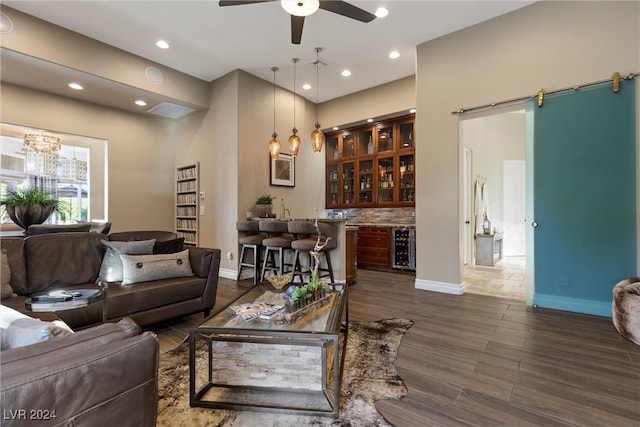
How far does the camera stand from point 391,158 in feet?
19.4

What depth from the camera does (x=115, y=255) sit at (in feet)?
8.92

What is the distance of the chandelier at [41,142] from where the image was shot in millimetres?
4879

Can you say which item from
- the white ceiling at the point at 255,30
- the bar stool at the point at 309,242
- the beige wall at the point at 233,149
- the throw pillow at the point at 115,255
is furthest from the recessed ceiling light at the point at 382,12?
the throw pillow at the point at 115,255

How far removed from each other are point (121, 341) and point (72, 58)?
177 inches

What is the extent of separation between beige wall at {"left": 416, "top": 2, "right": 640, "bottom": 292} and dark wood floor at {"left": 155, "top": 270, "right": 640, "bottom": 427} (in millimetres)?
1074

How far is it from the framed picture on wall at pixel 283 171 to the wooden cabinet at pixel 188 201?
4.79 ft

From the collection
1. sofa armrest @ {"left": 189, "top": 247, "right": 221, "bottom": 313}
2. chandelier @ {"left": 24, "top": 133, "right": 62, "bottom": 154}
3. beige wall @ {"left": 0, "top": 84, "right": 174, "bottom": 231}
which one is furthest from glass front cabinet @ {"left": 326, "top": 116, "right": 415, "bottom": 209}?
chandelier @ {"left": 24, "top": 133, "right": 62, "bottom": 154}

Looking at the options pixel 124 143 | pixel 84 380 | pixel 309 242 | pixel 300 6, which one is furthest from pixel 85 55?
pixel 84 380

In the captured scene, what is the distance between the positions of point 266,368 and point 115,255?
1.90 m

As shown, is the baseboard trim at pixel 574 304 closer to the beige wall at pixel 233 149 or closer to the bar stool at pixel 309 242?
the bar stool at pixel 309 242

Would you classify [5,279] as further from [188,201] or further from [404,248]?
[404,248]

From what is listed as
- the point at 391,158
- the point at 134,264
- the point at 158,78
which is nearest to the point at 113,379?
the point at 134,264

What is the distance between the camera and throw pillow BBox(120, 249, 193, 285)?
8.50ft

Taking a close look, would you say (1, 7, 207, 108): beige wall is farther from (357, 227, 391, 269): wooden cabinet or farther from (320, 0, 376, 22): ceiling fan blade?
(357, 227, 391, 269): wooden cabinet
